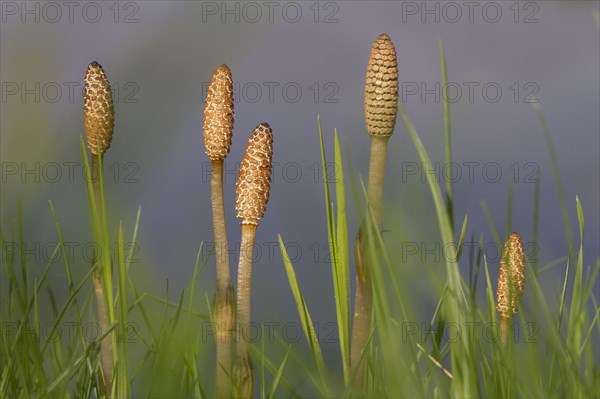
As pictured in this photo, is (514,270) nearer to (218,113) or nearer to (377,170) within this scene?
(377,170)

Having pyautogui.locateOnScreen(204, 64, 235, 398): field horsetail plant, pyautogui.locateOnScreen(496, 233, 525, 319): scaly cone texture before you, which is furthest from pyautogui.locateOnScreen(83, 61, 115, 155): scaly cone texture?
pyautogui.locateOnScreen(496, 233, 525, 319): scaly cone texture

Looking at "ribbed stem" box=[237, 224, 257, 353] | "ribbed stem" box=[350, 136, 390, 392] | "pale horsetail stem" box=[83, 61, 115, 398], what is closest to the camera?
"ribbed stem" box=[350, 136, 390, 392]

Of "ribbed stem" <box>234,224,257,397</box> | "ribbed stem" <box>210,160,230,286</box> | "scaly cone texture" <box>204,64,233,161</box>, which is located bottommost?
"ribbed stem" <box>234,224,257,397</box>

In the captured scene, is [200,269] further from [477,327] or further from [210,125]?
[477,327]

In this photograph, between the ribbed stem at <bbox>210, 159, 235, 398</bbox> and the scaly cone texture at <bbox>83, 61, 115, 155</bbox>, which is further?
the scaly cone texture at <bbox>83, 61, 115, 155</bbox>

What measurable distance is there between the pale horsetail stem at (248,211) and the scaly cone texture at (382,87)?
10.0 inches

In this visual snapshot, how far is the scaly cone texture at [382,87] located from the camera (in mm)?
1887

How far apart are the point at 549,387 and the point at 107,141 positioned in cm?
132

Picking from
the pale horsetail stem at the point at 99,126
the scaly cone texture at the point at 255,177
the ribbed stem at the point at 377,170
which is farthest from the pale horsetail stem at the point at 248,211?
the pale horsetail stem at the point at 99,126

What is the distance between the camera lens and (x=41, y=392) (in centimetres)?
181

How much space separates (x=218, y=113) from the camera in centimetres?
205

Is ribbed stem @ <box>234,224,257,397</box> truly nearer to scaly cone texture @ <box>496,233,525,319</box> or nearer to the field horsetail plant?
the field horsetail plant

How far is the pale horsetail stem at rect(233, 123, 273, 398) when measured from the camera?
1.91 m

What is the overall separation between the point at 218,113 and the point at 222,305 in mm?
492
